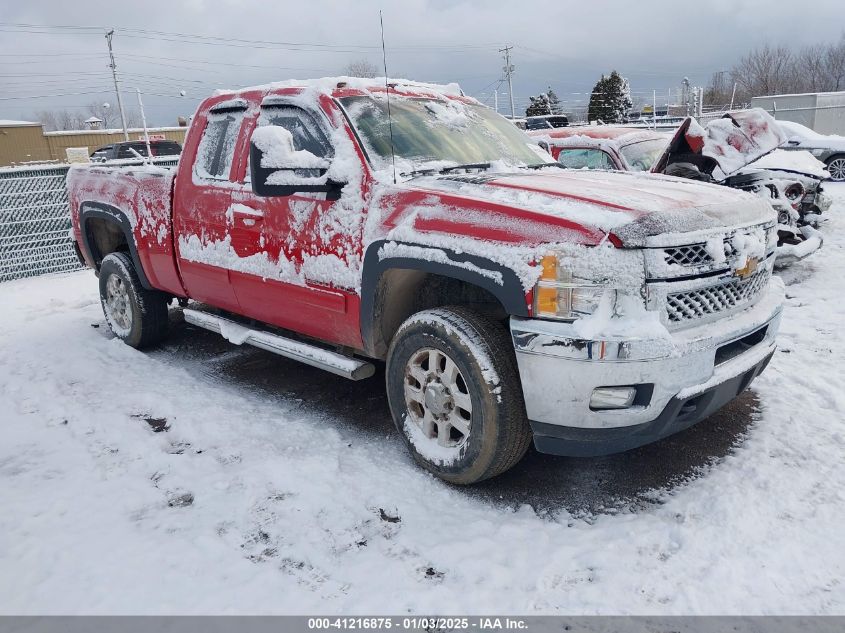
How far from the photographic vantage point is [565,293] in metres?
2.84

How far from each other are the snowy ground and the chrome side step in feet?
1.42

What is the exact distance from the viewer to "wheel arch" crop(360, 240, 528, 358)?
311 cm

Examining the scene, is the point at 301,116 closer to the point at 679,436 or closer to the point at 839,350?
the point at 679,436

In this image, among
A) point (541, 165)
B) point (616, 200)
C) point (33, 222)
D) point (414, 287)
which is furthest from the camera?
point (33, 222)

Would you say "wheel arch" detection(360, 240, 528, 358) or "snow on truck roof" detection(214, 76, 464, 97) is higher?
"snow on truck roof" detection(214, 76, 464, 97)

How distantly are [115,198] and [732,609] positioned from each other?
533cm

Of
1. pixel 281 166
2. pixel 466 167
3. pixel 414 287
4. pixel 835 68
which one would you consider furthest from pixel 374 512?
pixel 835 68

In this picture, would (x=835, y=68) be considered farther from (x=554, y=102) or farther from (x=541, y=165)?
(x=541, y=165)

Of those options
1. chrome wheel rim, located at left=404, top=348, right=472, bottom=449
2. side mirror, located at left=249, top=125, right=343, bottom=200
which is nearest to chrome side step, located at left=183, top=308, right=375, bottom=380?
chrome wheel rim, located at left=404, top=348, right=472, bottom=449

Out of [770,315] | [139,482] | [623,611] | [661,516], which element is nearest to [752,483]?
[661,516]

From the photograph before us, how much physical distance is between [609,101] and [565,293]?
131 ft

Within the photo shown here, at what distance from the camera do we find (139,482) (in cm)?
358

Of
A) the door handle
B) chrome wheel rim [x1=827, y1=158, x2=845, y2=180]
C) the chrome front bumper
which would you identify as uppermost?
the door handle

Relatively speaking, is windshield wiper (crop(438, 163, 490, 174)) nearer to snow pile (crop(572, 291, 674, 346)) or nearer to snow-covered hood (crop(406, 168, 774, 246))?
snow-covered hood (crop(406, 168, 774, 246))
